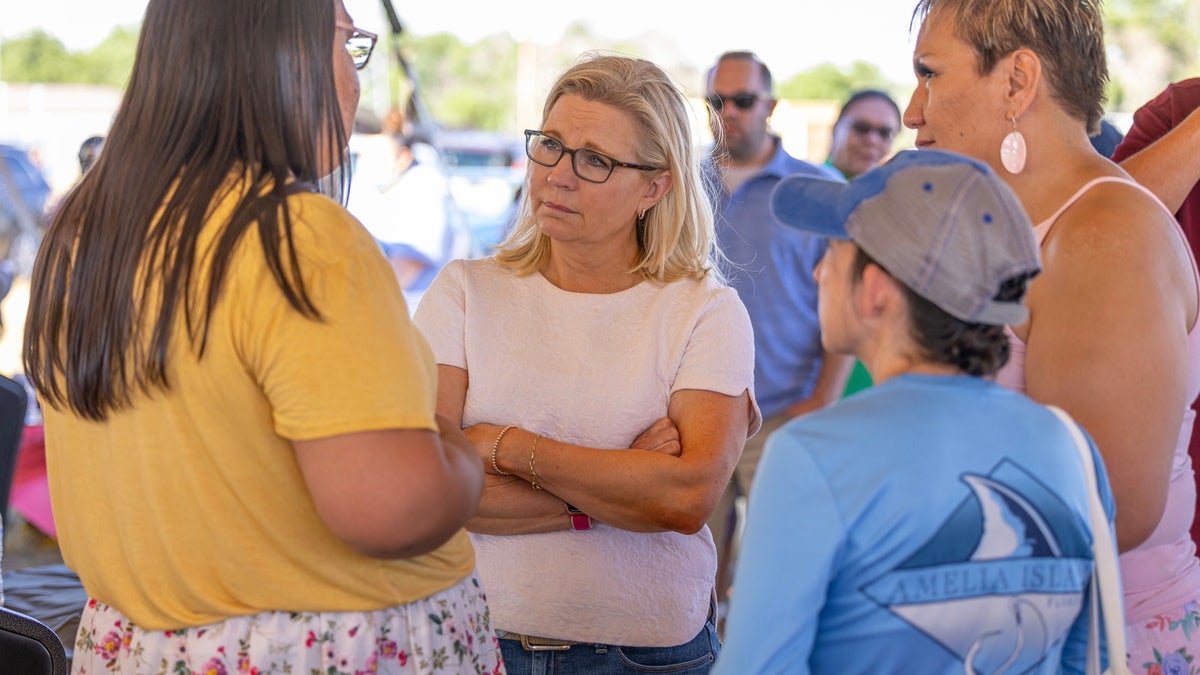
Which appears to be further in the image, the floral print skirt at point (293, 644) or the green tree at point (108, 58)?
the green tree at point (108, 58)

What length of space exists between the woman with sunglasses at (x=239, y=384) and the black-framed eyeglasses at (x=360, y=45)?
7cm

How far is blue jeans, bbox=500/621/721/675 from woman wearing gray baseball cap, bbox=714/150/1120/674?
0.63 m

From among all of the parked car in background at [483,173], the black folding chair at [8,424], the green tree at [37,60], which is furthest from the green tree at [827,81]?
the black folding chair at [8,424]

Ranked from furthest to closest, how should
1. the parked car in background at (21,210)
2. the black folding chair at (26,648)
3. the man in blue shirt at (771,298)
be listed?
the parked car in background at (21,210) < the man in blue shirt at (771,298) < the black folding chair at (26,648)

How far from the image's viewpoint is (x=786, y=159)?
417cm

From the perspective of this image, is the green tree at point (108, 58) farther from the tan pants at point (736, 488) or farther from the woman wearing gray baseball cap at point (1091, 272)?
the woman wearing gray baseball cap at point (1091, 272)

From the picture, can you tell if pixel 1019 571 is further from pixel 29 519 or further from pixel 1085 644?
pixel 29 519

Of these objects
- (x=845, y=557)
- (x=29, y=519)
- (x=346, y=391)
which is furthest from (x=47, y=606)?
(x=29, y=519)

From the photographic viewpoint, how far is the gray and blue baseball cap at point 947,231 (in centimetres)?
114

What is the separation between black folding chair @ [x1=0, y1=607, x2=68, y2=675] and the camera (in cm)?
167

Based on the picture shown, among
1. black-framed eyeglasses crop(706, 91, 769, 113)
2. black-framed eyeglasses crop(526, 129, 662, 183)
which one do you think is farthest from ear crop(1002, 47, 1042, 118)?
black-framed eyeglasses crop(706, 91, 769, 113)

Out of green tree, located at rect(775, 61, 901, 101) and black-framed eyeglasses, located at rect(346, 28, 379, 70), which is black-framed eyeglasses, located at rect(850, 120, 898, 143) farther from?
green tree, located at rect(775, 61, 901, 101)

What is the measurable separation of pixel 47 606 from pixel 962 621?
6.02 feet

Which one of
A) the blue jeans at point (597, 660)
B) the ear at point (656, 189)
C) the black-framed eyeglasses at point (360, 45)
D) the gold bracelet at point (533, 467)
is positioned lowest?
the blue jeans at point (597, 660)
